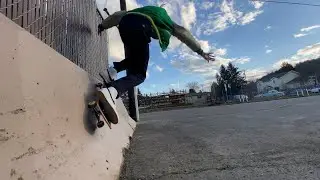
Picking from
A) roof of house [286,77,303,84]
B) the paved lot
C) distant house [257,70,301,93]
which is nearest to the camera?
the paved lot

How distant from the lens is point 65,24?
4.12 metres

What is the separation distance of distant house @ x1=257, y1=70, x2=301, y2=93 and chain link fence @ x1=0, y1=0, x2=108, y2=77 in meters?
93.5

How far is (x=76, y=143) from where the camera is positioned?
272 cm

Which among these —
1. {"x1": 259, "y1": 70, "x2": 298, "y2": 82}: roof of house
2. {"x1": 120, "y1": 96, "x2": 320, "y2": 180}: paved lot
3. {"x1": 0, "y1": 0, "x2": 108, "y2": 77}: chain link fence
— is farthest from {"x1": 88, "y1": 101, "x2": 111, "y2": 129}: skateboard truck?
{"x1": 259, "y1": 70, "x2": 298, "y2": 82}: roof of house

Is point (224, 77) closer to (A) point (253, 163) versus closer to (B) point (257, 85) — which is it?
(B) point (257, 85)

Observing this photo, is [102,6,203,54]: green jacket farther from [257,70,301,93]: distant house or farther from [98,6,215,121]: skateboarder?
[257,70,301,93]: distant house

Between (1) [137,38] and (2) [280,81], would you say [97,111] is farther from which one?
(2) [280,81]

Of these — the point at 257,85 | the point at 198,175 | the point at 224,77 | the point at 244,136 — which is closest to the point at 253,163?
the point at 198,175

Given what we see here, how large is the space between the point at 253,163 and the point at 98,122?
171cm

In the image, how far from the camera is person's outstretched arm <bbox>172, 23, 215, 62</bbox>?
14.8 feet

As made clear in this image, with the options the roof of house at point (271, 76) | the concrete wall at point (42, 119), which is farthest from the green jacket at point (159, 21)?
the roof of house at point (271, 76)

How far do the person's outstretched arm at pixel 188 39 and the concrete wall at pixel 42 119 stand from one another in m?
1.66

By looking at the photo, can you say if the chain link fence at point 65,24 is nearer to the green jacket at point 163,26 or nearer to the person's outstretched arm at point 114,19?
the person's outstretched arm at point 114,19

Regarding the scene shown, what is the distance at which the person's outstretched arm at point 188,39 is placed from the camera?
4512mm
